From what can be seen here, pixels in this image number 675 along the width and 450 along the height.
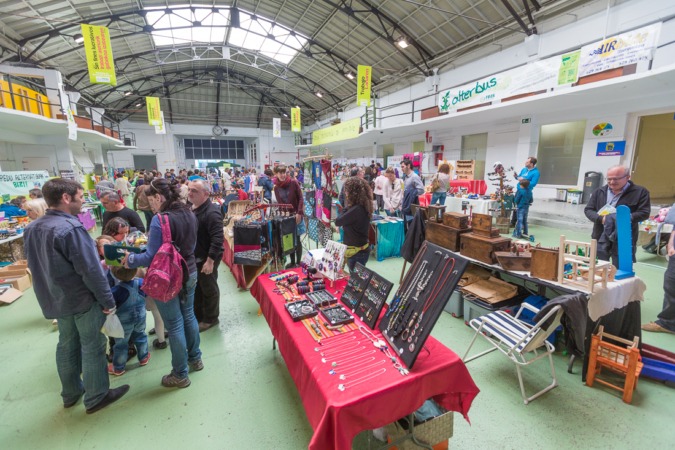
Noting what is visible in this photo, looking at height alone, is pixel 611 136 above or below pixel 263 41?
below

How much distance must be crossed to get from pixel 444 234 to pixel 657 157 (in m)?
11.6

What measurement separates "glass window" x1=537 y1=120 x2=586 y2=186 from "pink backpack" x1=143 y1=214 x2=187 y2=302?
11.3 metres

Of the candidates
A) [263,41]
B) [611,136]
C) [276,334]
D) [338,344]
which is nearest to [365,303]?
[338,344]

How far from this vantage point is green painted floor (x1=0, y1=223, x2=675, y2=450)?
1900 mm

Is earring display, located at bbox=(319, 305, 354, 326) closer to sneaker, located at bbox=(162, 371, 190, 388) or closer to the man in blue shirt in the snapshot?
sneaker, located at bbox=(162, 371, 190, 388)

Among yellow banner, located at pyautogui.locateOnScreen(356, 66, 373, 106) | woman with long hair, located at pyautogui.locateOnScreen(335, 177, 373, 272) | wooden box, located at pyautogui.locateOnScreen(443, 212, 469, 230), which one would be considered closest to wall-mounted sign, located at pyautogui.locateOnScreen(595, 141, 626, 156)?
yellow banner, located at pyautogui.locateOnScreen(356, 66, 373, 106)

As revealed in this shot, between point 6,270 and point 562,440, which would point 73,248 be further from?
point 6,270

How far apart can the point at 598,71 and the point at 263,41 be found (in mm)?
15158

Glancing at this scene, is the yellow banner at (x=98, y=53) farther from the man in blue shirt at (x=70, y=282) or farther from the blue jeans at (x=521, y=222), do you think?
the blue jeans at (x=521, y=222)

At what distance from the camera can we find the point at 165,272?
2.00 metres

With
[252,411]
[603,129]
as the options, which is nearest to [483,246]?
[252,411]

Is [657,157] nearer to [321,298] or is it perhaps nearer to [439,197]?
[439,197]

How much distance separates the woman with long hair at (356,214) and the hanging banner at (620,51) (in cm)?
671

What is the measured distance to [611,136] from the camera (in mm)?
7848
